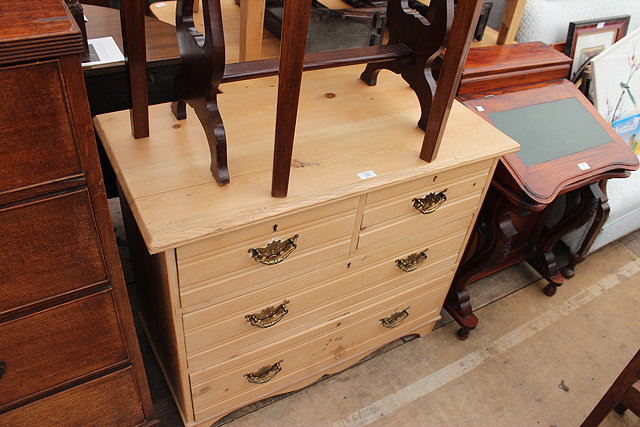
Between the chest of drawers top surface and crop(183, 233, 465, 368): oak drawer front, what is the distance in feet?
0.98

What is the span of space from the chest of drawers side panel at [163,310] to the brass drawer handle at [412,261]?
2.36ft

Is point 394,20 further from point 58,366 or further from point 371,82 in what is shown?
point 58,366

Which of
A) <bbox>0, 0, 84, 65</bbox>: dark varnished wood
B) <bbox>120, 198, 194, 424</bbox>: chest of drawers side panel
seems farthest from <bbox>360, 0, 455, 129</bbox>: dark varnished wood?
<bbox>0, 0, 84, 65</bbox>: dark varnished wood

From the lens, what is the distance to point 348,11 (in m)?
1.71

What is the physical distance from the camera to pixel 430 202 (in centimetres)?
152

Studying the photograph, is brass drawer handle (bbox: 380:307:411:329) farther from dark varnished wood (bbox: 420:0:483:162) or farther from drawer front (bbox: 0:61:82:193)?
drawer front (bbox: 0:61:82:193)

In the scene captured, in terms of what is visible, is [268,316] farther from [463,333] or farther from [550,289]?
[550,289]

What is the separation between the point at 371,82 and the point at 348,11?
0.83 ft

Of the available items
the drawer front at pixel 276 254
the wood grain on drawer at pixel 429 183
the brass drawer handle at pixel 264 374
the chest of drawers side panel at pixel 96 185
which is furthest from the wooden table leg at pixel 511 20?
the chest of drawers side panel at pixel 96 185

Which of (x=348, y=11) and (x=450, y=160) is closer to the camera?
(x=450, y=160)

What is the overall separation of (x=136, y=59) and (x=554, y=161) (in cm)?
139

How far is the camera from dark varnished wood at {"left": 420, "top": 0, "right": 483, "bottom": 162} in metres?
1.21

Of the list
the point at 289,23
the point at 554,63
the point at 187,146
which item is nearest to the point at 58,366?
the point at 187,146

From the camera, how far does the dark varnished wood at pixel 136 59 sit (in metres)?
1.14
